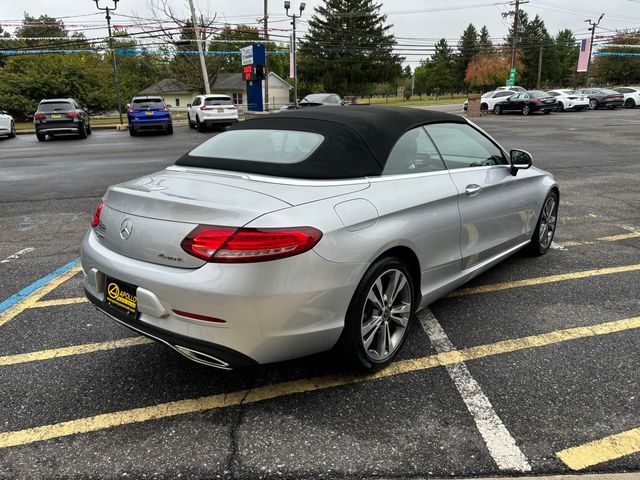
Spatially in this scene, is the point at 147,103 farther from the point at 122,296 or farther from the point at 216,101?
the point at 122,296

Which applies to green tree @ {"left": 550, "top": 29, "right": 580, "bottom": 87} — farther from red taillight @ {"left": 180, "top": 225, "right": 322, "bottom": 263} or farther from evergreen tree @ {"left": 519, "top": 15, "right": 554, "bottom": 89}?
red taillight @ {"left": 180, "top": 225, "right": 322, "bottom": 263}

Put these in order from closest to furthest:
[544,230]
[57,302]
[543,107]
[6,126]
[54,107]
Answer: [57,302] < [544,230] < [54,107] < [6,126] < [543,107]

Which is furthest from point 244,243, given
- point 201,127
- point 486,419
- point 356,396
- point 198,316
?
point 201,127

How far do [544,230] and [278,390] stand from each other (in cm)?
342

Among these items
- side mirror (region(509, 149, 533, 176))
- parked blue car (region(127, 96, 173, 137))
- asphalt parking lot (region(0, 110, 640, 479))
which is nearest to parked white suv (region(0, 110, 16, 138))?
parked blue car (region(127, 96, 173, 137))

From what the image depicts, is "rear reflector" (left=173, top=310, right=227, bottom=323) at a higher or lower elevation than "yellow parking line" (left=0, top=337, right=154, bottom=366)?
higher

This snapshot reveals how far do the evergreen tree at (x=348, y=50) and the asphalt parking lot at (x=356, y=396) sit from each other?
6807 cm

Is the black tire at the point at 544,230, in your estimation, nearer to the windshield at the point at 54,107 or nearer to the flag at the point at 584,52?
the windshield at the point at 54,107

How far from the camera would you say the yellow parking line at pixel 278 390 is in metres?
2.55

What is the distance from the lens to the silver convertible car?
7.79 feet

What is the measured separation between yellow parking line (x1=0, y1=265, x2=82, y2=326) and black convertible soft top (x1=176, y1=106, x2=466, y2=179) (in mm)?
1810

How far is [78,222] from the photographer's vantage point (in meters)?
6.85

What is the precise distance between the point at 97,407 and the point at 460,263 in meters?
2.44

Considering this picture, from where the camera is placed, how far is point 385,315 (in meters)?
2.99
